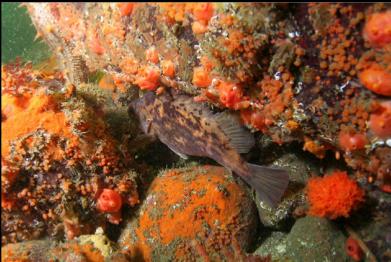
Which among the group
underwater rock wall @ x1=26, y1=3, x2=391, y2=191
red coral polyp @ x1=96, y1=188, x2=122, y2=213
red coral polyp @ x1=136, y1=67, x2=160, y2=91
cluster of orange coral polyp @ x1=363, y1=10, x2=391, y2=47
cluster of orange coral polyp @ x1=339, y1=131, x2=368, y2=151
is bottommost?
red coral polyp @ x1=96, y1=188, x2=122, y2=213

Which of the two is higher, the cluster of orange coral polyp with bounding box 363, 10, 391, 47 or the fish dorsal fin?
the cluster of orange coral polyp with bounding box 363, 10, 391, 47

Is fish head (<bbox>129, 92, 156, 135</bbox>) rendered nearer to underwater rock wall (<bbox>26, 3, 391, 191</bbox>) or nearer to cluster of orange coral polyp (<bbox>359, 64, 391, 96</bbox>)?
underwater rock wall (<bbox>26, 3, 391, 191</bbox>)

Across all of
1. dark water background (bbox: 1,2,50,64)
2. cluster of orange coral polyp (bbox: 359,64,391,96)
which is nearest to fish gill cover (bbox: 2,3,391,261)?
cluster of orange coral polyp (bbox: 359,64,391,96)

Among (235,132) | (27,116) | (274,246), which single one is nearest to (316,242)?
(274,246)

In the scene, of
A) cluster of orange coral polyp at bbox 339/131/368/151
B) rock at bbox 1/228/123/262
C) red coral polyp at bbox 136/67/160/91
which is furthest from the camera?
rock at bbox 1/228/123/262

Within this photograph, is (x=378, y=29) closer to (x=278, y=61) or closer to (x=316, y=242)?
(x=278, y=61)

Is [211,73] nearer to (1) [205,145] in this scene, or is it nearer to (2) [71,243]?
(1) [205,145]

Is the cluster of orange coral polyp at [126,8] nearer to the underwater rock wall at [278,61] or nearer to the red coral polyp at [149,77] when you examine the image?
the underwater rock wall at [278,61]
